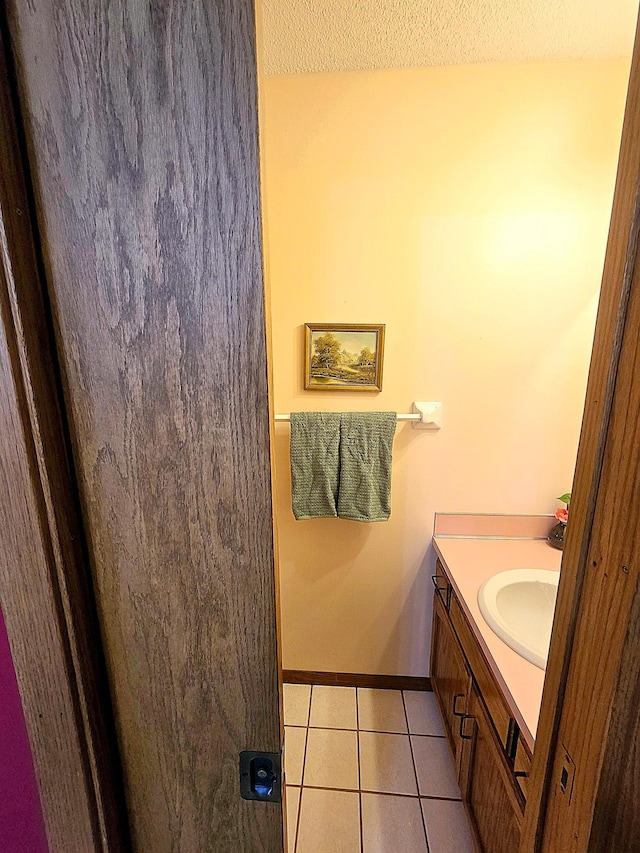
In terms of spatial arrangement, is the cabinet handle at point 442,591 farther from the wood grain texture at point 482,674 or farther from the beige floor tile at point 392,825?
the beige floor tile at point 392,825

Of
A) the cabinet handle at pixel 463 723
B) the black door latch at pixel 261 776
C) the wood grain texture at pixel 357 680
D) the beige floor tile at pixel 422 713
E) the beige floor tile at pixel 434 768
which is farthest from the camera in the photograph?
the wood grain texture at pixel 357 680

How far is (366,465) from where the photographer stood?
1.60m

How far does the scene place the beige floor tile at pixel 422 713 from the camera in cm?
174

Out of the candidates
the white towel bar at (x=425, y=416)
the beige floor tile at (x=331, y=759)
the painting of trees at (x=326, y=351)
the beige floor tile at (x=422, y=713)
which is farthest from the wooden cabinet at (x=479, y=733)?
the painting of trees at (x=326, y=351)

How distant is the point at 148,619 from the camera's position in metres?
0.49

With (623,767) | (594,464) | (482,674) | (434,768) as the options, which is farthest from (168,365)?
(434,768)

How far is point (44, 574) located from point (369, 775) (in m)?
1.73

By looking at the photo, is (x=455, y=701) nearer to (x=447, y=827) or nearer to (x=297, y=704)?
(x=447, y=827)

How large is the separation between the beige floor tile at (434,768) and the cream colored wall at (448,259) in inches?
24.7

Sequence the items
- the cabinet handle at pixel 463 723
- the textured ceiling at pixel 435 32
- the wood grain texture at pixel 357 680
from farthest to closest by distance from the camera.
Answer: the wood grain texture at pixel 357 680, the cabinet handle at pixel 463 723, the textured ceiling at pixel 435 32

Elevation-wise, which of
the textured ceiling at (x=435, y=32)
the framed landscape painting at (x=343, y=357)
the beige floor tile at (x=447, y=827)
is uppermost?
the textured ceiling at (x=435, y=32)

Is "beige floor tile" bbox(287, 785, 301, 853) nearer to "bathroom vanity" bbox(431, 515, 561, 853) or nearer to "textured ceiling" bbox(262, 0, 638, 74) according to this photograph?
"bathroom vanity" bbox(431, 515, 561, 853)

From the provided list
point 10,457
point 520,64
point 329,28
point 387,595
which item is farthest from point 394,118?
point 387,595

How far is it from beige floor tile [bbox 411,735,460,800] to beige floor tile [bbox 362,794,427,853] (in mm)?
82
